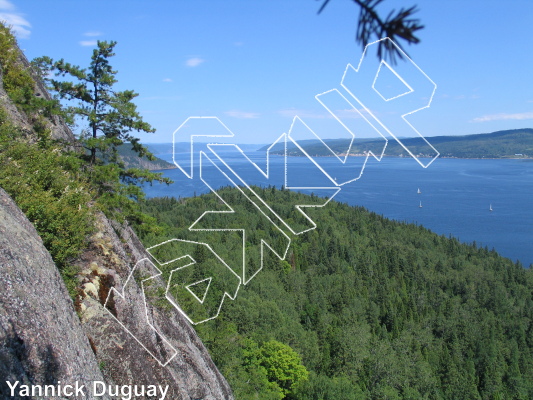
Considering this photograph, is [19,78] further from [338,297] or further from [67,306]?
[338,297]

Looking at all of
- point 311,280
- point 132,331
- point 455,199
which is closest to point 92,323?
point 132,331

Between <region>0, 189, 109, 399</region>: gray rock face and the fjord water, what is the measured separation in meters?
93.0

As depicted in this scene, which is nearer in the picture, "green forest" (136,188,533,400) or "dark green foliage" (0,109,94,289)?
"dark green foliage" (0,109,94,289)

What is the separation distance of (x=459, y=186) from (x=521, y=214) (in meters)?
39.8

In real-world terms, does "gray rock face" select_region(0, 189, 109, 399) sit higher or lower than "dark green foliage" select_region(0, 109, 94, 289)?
lower

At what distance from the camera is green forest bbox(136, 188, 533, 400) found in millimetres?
33812

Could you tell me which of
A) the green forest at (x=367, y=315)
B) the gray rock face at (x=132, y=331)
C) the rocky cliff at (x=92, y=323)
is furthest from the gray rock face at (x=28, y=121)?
the green forest at (x=367, y=315)

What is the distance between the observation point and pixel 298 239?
96.4 m

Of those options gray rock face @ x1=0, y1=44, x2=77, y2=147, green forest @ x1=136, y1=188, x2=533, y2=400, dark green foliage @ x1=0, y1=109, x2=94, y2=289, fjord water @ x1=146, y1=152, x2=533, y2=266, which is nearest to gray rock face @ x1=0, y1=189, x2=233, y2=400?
dark green foliage @ x1=0, y1=109, x2=94, y2=289

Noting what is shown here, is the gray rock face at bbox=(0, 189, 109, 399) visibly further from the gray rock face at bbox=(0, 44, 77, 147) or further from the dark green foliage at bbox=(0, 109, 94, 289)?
the gray rock face at bbox=(0, 44, 77, 147)

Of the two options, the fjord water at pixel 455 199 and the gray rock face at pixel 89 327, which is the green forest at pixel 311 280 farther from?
the fjord water at pixel 455 199

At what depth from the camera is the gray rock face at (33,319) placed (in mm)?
4395

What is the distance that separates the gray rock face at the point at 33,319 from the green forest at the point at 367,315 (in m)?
11.7

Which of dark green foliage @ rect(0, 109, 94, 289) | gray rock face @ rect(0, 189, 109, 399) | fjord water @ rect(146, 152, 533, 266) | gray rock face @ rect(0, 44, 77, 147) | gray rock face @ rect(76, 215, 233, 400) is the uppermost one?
gray rock face @ rect(0, 44, 77, 147)
